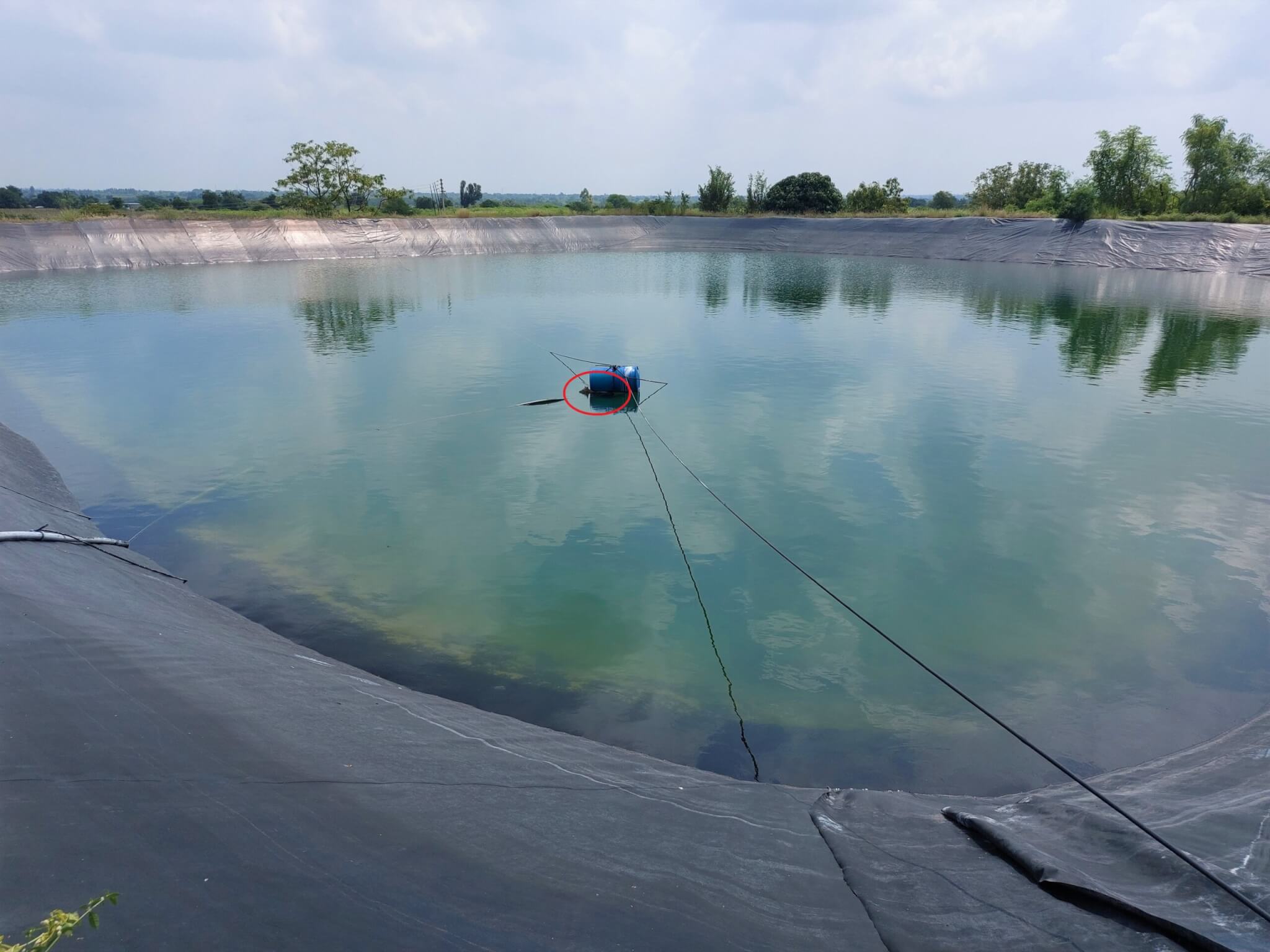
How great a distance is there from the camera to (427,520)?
1011cm

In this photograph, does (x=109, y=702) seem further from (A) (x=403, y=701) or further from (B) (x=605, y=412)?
(B) (x=605, y=412)

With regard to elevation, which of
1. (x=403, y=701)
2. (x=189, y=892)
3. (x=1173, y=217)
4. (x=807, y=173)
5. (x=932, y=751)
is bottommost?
(x=932, y=751)

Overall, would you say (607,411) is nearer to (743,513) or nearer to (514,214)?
(743,513)

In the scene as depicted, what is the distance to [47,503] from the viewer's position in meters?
9.27

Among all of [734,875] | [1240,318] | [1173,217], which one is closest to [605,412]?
[734,875]

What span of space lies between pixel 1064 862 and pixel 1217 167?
6101 cm

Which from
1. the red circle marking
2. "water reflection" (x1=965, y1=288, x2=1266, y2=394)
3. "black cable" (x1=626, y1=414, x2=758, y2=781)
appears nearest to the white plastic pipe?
Answer: "black cable" (x1=626, y1=414, x2=758, y2=781)

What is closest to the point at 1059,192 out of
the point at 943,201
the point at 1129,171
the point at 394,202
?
the point at 1129,171

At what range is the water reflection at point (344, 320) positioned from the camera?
20.6m

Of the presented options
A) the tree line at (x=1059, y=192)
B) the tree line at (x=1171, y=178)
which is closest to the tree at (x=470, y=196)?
the tree line at (x=1059, y=192)

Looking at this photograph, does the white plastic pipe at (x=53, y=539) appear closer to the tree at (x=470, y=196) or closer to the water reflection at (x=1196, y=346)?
the water reflection at (x=1196, y=346)

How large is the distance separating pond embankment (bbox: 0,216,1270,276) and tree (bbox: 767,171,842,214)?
5241 millimetres

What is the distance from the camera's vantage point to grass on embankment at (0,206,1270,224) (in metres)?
38.2

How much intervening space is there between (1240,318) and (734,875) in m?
30.2
